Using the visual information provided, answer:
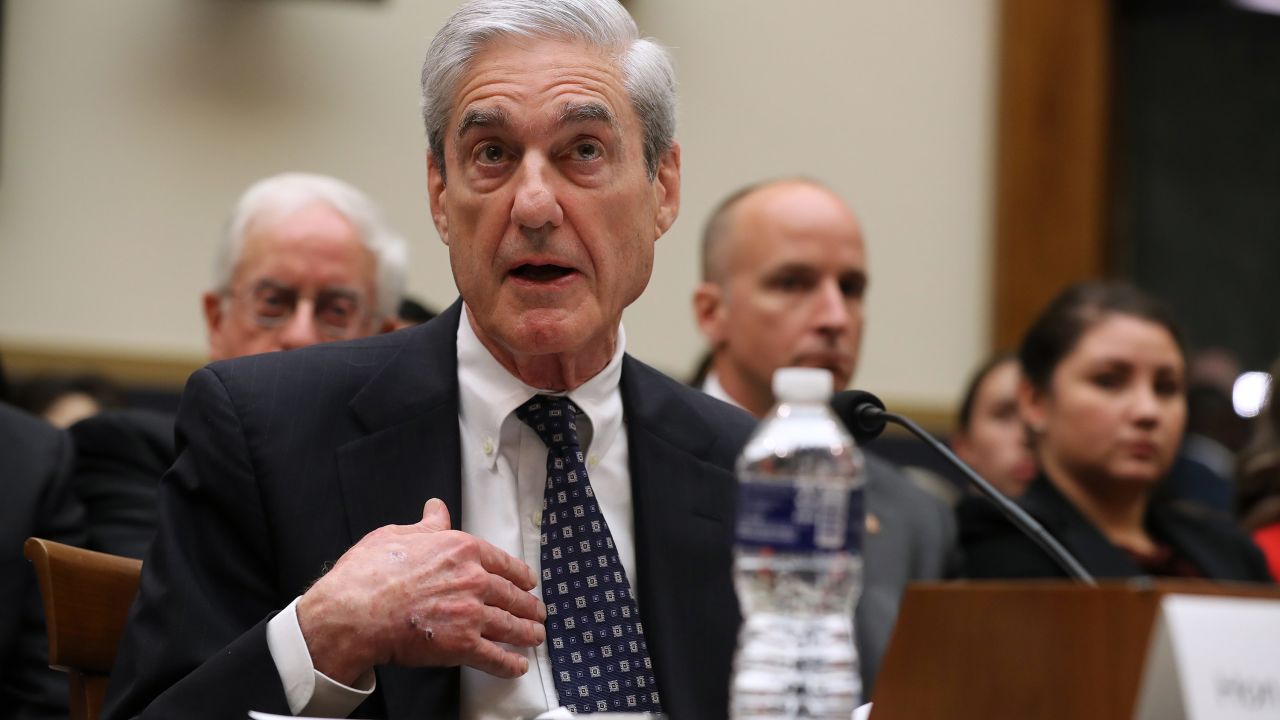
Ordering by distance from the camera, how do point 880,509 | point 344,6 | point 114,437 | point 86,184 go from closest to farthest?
point 114,437 → point 880,509 → point 86,184 → point 344,6

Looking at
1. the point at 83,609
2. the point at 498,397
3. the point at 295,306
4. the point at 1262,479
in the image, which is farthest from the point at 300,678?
the point at 1262,479

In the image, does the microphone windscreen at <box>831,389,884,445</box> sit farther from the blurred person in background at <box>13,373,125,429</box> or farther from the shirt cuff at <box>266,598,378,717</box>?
the blurred person in background at <box>13,373,125,429</box>

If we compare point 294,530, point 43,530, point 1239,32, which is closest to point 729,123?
point 1239,32

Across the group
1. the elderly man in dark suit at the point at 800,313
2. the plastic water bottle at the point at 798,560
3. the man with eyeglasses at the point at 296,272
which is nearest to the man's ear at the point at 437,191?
the plastic water bottle at the point at 798,560

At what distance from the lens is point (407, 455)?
1808mm

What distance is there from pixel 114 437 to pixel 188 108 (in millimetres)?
2008

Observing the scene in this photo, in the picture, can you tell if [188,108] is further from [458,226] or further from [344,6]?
[458,226]

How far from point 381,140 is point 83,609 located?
10.6 feet

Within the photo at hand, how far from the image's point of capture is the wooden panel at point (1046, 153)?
5.73m

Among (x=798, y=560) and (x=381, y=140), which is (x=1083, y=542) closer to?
(x=798, y=560)

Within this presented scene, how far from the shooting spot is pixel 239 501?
1.73 meters

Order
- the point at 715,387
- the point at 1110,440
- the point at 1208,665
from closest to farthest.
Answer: the point at 1208,665 → the point at 1110,440 → the point at 715,387

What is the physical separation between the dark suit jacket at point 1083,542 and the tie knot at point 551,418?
4.80 ft

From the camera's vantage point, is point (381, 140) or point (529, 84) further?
point (381, 140)
